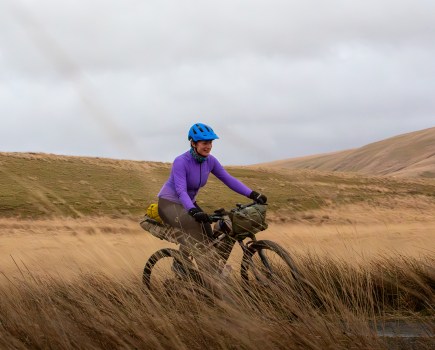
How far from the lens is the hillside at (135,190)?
28.1 metres

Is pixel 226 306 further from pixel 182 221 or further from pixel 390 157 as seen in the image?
pixel 390 157

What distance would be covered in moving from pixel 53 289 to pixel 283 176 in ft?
145

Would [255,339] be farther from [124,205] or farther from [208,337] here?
[124,205]

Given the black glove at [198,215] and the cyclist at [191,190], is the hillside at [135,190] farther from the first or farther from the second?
the black glove at [198,215]

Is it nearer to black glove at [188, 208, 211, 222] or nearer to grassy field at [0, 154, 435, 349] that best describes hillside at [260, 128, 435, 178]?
grassy field at [0, 154, 435, 349]

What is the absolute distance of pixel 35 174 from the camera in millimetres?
36406

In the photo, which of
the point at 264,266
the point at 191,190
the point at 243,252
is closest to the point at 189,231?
the point at 191,190

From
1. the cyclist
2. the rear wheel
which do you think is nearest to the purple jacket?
the cyclist

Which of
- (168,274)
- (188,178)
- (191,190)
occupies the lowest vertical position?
(168,274)

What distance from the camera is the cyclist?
19.5 ft

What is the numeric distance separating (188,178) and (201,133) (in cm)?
55

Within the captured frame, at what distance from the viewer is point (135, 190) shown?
34.6 metres

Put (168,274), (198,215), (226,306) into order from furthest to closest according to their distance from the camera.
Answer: (168,274)
(198,215)
(226,306)

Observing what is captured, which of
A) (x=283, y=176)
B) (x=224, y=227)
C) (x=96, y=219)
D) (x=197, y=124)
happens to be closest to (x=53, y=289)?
(x=224, y=227)
